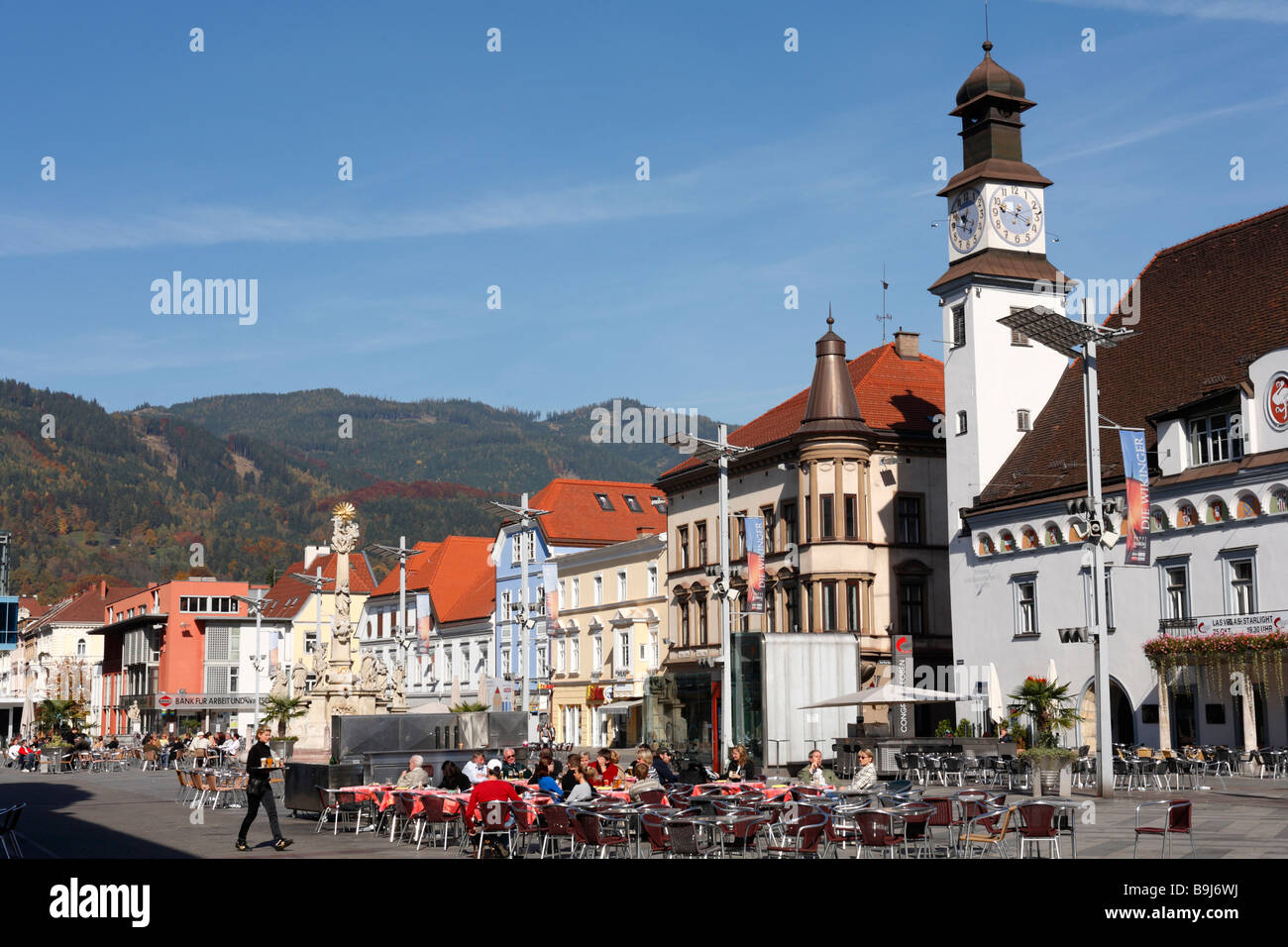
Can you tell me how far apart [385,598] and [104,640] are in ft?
138

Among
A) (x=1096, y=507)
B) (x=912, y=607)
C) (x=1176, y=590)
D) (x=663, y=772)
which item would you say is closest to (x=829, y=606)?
(x=912, y=607)

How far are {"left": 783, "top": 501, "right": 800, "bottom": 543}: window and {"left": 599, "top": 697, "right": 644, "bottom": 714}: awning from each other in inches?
516

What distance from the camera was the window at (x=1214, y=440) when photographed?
124 ft

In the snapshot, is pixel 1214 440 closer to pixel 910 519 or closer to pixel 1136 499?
pixel 1136 499

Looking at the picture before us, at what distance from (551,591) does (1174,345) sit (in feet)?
125

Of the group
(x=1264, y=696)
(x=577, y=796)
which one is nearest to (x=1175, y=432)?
(x=1264, y=696)

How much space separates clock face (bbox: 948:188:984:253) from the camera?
4941 centimetres

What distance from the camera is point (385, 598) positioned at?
95125mm

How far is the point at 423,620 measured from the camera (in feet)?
273

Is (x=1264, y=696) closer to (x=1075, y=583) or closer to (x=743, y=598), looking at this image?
(x=1075, y=583)

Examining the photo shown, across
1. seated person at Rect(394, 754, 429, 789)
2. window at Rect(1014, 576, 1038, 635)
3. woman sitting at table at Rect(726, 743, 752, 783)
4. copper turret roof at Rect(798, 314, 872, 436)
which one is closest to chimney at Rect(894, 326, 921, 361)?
copper turret roof at Rect(798, 314, 872, 436)

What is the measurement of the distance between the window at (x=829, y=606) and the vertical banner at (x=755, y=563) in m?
9.83

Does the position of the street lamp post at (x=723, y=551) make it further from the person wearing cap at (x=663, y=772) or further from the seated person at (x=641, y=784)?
the seated person at (x=641, y=784)

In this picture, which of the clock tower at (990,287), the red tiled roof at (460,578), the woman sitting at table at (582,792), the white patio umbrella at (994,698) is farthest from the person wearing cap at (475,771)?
the red tiled roof at (460,578)
